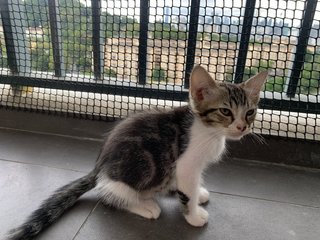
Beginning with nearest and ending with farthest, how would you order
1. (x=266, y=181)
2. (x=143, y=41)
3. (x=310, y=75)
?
(x=266, y=181), (x=310, y=75), (x=143, y=41)

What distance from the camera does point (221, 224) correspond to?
3.89 ft

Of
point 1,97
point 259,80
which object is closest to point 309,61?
point 259,80

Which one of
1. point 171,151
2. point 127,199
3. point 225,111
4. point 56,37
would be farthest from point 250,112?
point 56,37

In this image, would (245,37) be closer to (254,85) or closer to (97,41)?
(254,85)

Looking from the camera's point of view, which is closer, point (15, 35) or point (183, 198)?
point (183, 198)

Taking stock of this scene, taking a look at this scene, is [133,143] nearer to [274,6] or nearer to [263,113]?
[263,113]

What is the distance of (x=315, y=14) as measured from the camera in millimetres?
1439

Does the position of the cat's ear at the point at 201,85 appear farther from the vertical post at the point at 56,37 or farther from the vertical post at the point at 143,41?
the vertical post at the point at 56,37

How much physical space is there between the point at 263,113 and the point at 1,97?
4.48 feet

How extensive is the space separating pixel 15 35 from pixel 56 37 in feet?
0.76

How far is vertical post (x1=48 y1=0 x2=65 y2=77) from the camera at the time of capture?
168cm

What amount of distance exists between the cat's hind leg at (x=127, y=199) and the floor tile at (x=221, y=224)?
0.08ft

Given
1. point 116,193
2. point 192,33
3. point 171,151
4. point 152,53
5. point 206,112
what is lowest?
point 116,193

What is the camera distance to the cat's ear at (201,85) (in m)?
1.05
